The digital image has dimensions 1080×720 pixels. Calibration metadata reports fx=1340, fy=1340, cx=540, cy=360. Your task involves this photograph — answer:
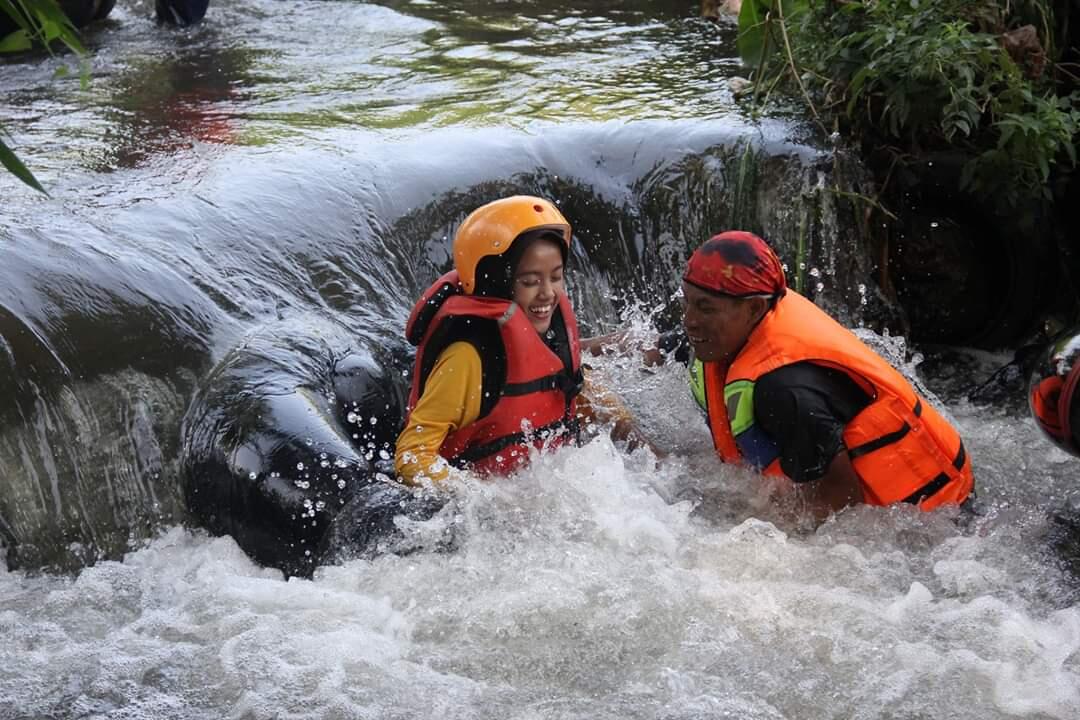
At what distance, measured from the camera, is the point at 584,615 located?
12.4 ft

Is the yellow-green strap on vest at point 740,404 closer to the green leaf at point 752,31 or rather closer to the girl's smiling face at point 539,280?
the girl's smiling face at point 539,280

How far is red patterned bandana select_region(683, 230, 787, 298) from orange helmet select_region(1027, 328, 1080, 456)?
0.88 metres

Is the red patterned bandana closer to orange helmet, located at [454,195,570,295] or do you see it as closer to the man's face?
the man's face

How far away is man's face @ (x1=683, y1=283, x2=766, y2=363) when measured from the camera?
13.5 ft

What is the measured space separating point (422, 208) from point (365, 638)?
102 inches

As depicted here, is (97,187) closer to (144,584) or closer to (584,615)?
(144,584)

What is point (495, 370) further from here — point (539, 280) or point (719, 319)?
point (719, 319)

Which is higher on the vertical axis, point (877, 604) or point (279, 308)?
point (279, 308)

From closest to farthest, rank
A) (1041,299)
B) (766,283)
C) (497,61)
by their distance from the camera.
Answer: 1. (766,283)
2. (1041,299)
3. (497,61)

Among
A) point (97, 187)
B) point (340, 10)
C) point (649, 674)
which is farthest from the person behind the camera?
point (340, 10)

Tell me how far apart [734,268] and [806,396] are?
45 centimetres

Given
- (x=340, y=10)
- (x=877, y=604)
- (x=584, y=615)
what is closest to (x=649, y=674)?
(x=584, y=615)

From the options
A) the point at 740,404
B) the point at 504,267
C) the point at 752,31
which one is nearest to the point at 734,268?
the point at 740,404

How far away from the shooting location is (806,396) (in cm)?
396
